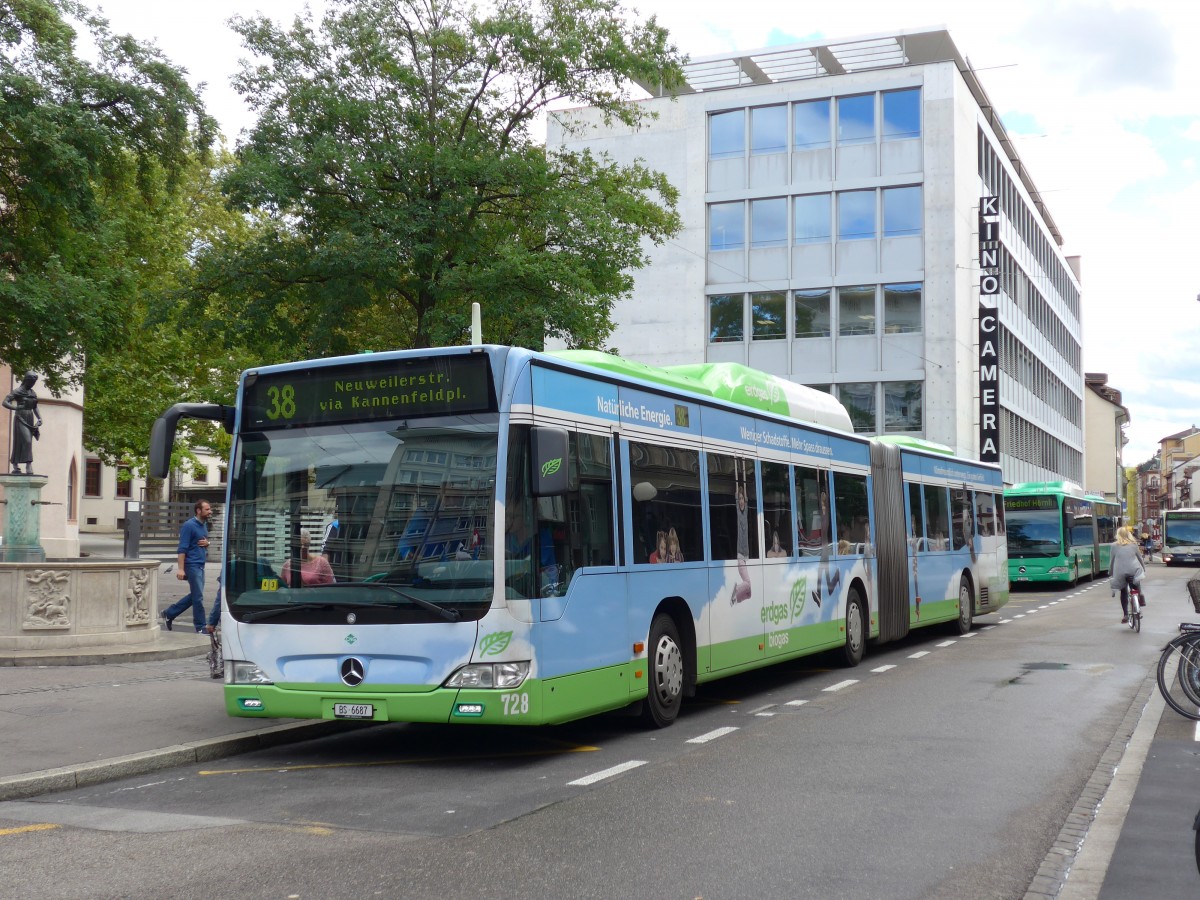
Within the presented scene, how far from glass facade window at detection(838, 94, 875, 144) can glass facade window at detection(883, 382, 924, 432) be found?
28.4ft

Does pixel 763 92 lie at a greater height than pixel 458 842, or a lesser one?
greater

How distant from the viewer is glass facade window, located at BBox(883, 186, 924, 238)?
150ft

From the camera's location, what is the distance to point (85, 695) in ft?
38.3

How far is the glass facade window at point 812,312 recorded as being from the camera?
1834 inches

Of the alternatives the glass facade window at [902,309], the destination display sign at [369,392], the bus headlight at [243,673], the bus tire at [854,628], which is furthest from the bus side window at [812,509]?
the glass facade window at [902,309]

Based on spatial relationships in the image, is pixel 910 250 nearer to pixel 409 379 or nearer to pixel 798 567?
pixel 798 567

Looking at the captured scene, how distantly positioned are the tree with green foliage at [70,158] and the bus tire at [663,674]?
1360cm

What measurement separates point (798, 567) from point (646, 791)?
20.3ft

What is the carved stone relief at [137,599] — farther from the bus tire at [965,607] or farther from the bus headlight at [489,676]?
the bus tire at [965,607]

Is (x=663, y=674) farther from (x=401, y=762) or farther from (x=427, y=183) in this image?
(x=427, y=183)

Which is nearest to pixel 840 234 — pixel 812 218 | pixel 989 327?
pixel 812 218

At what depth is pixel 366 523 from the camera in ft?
28.5

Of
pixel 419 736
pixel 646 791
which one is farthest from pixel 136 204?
pixel 646 791

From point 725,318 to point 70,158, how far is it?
101ft
